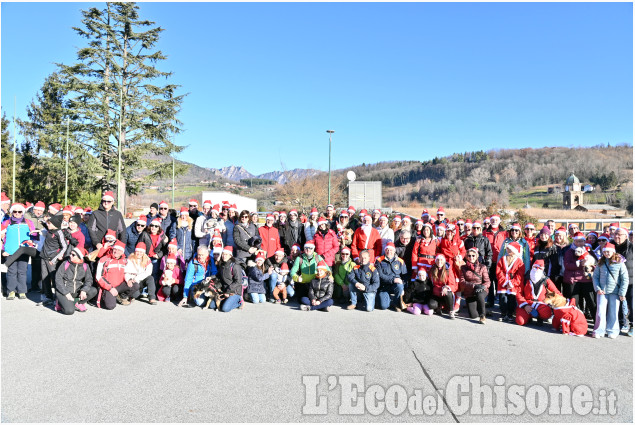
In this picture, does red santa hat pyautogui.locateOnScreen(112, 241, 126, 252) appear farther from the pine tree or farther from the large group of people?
the pine tree

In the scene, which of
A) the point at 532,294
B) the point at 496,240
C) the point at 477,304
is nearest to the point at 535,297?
the point at 532,294

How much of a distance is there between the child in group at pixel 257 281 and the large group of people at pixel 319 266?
20 mm

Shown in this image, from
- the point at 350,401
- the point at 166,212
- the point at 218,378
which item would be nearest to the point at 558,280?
the point at 350,401

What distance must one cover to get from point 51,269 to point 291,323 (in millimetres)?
4573

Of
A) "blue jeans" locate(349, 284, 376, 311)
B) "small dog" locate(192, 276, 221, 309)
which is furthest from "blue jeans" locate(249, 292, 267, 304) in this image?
"blue jeans" locate(349, 284, 376, 311)

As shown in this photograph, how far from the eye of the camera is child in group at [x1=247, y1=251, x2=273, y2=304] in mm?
8648

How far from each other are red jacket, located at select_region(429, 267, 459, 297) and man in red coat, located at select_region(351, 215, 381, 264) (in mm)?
1514

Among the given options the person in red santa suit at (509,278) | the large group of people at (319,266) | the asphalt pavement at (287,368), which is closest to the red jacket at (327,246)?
the large group of people at (319,266)

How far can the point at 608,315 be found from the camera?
6711 mm

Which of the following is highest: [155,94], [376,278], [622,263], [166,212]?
[155,94]

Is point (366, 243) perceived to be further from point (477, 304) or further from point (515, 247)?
point (515, 247)

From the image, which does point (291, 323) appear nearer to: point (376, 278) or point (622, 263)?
point (376, 278)

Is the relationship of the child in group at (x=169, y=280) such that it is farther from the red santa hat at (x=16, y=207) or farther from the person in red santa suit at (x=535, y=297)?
the person in red santa suit at (x=535, y=297)

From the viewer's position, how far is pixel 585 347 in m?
6.04
